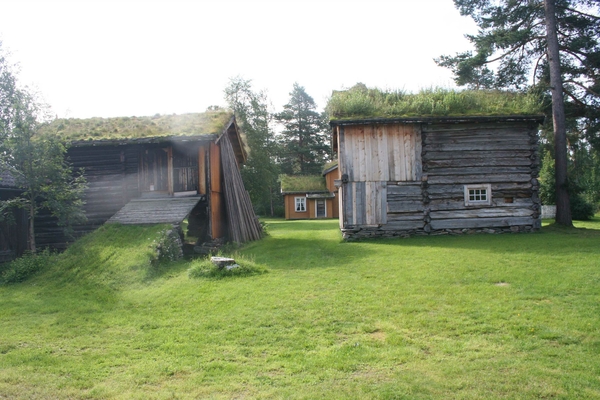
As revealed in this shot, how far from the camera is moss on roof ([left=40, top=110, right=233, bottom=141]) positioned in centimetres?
1571

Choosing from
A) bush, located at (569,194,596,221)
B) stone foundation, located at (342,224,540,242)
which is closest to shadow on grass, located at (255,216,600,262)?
stone foundation, located at (342,224,540,242)

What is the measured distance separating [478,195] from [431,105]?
163 inches

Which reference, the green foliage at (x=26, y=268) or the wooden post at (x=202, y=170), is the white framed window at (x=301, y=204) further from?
the green foliage at (x=26, y=268)

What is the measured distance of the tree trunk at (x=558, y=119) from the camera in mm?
17625

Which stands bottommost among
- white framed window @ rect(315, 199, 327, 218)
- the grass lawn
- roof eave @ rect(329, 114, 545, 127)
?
the grass lawn

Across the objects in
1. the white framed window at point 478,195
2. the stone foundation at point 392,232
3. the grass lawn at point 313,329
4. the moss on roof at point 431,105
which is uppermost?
the moss on roof at point 431,105

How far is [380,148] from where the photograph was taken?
53.2 ft

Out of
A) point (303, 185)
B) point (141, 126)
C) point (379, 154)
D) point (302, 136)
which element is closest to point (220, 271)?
point (379, 154)

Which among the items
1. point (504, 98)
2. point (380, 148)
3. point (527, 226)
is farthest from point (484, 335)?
point (504, 98)

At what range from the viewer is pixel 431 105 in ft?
53.7

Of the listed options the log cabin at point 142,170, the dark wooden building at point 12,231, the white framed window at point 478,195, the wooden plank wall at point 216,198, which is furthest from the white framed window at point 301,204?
the dark wooden building at point 12,231

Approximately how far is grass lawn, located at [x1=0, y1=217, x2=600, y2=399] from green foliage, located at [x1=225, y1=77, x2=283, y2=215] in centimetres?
2588

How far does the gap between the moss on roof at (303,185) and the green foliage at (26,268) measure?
29626 mm

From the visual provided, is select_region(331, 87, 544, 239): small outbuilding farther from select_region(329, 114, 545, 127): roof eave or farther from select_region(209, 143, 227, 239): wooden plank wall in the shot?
select_region(209, 143, 227, 239): wooden plank wall
